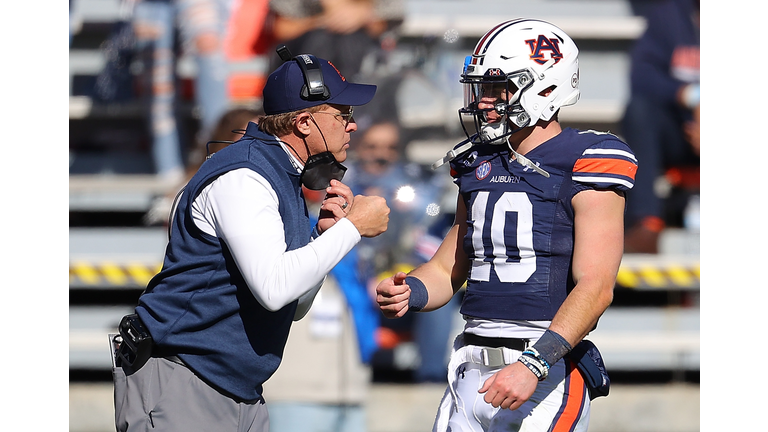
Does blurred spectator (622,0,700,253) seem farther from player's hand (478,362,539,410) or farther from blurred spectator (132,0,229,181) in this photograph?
player's hand (478,362,539,410)

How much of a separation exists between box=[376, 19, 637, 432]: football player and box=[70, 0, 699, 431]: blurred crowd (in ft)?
7.61

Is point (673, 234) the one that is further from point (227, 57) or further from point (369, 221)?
point (369, 221)

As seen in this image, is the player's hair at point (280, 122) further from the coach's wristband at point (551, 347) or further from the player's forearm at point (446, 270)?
the coach's wristband at point (551, 347)

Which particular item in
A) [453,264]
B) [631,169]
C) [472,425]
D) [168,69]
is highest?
[168,69]

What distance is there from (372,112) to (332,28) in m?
0.62

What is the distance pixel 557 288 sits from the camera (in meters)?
2.50

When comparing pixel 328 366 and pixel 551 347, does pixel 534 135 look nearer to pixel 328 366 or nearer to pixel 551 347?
pixel 551 347

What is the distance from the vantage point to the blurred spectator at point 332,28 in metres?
5.44

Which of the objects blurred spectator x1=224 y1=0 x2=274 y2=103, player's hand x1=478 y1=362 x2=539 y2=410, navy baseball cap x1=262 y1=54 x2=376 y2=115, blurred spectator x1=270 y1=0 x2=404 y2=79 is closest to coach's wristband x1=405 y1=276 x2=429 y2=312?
player's hand x1=478 y1=362 x2=539 y2=410

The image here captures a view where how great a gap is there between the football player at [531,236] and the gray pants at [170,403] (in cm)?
61

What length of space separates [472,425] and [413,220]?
296 centimetres

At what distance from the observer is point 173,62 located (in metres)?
6.01

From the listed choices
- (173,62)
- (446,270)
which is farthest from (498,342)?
(173,62)

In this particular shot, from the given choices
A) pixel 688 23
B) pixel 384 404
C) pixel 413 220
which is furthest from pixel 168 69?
pixel 688 23
